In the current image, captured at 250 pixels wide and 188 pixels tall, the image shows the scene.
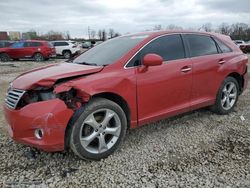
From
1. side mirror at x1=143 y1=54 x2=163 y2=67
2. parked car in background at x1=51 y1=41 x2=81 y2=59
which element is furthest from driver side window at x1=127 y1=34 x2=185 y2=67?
parked car in background at x1=51 y1=41 x2=81 y2=59

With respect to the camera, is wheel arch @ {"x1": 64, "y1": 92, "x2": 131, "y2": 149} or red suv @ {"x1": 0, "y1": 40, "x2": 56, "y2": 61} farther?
red suv @ {"x1": 0, "y1": 40, "x2": 56, "y2": 61}

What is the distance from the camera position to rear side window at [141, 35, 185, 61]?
3930mm

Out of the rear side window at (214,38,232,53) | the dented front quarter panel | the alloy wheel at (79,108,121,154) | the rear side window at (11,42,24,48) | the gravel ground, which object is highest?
the rear side window at (11,42,24,48)

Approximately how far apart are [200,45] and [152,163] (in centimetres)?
237

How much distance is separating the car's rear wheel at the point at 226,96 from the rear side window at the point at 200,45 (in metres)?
0.68

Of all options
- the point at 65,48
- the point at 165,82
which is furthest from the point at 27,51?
the point at 165,82

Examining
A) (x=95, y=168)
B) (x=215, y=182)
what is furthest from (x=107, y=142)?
(x=215, y=182)

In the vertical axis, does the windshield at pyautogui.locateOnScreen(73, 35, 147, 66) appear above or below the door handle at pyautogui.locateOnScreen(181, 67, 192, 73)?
above

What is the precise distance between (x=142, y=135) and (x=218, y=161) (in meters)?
1.25

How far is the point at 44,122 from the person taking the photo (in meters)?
2.94

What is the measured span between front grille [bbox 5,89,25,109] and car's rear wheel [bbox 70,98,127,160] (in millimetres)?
736

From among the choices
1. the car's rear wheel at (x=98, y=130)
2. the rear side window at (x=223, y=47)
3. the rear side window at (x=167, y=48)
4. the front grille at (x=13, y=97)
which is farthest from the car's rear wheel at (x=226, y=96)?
the front grille at (x=13, y=97)

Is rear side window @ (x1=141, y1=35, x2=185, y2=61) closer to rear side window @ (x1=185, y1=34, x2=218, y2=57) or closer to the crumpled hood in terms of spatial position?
rear side window @ (x1=185, y1=34, x2=218, y2=57)

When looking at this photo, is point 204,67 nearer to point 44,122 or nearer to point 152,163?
point 152,163
